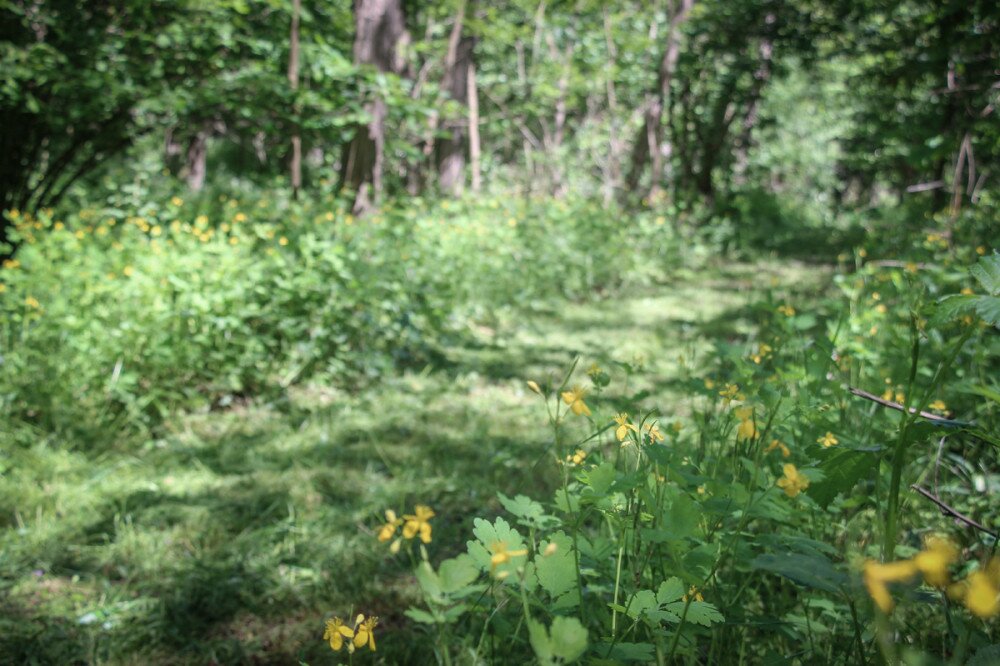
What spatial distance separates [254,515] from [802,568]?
7.22 feet

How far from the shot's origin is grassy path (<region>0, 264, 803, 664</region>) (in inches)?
74.9

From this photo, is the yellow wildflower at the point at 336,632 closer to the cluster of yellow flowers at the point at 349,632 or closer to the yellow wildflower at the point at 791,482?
the cluster of yellow flowers at the point at 349,632

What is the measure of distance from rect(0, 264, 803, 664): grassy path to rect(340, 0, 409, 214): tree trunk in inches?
81.7

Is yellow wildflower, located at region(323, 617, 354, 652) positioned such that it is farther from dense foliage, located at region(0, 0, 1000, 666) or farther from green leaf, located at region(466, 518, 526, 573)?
green leaf, located at region(466, 518, 526, 573)

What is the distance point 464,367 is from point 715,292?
11.6 feet

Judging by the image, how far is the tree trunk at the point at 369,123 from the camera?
5.25 metres

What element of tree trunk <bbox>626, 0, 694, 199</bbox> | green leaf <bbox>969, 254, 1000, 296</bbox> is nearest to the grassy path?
green leaf <bbox>969, 254, 1000, 296</bbox>

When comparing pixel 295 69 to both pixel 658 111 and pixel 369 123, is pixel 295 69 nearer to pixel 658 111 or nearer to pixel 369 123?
pixel 369 123

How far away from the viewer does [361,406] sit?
357 cm

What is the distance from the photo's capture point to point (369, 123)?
515 centimetres

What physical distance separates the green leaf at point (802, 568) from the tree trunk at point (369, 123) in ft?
15.5

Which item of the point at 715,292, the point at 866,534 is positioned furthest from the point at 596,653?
the point at 715,292

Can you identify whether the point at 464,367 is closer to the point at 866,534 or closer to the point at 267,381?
the point at 267,381

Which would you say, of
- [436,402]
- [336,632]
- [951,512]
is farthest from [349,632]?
[436,402]
